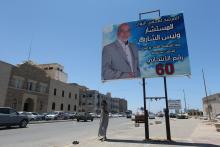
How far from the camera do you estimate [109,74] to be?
13852mm

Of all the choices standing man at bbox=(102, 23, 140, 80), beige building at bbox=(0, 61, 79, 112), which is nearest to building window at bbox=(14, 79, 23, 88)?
beige building at bbox=(0, 61, 79, 112)

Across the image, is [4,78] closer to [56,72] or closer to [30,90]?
[30,90]

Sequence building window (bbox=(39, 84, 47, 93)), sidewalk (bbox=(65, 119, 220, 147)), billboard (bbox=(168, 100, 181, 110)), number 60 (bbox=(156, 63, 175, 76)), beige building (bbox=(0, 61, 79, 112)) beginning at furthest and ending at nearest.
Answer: building window (bbox=(39, 84, 47, 93)) < beige building (bbox=(0, 61, 79, 112)) < billboard (bbox=(168, 100, 181, 110)) < number 60 (bbox=(156, 63, 175, 76)) < sidewalk (bbox=(65, 119, 220, 147))

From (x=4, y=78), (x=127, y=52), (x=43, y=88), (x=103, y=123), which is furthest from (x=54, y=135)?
(x=43, y=88)

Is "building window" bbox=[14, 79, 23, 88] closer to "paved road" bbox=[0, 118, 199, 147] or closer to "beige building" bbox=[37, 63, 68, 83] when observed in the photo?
"beige building" bbox=[37, 63, 68, 83]

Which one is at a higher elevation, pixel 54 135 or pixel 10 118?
pixel 10 118

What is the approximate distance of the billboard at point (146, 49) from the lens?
1269 centimetres

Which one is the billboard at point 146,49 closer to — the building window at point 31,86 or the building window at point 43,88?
the building window at point 31,86

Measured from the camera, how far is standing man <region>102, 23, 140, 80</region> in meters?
13.4

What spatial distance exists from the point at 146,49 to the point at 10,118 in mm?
15590

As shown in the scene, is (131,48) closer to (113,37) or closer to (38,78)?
(113,37)

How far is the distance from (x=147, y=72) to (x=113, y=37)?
2.94 m

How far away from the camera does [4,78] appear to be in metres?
48.0

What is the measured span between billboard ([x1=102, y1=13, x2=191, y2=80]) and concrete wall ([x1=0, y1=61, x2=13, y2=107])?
38653mm
